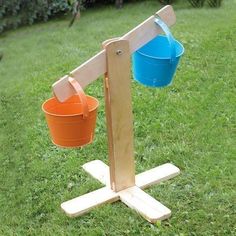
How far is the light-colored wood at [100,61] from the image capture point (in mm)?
2977

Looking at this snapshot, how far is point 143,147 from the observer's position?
4156 millimetres

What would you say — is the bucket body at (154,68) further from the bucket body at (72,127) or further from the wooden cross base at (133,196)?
the wooden cross base at (133,196)

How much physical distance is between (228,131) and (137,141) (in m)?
0.74

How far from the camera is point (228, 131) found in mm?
4328

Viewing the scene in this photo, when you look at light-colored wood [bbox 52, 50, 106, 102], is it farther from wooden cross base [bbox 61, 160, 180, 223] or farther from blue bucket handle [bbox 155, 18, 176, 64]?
wooden cross base [bbox 61, 160, 180, 223]

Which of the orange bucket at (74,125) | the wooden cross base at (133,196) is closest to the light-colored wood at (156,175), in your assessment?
the wooden cross base at (133,196)

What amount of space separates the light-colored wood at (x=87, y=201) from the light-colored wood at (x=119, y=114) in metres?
0.07

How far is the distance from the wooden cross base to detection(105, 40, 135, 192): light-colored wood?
0.07m

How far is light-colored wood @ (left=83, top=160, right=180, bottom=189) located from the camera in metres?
3.68

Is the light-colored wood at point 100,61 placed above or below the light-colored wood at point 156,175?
above

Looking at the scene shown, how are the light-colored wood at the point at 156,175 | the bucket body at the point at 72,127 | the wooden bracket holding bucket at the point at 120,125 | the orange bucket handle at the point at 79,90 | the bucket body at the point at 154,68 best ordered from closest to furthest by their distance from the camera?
the orange bucket handle at the point at 79,90 → the bucket body at the point at 72,127 → the wooden bracket holding bucket at the point at 120,125 → the bucket body at the point at 154,68 → the light-colored wood at the point at 156,175

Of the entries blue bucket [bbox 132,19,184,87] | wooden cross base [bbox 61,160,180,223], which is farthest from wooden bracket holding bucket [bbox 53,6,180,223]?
blue bucket [bbox 132,19,184,87]

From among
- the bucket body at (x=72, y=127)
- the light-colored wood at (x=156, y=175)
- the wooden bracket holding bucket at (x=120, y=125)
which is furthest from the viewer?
the light-colored wood at (x=156, y=175)

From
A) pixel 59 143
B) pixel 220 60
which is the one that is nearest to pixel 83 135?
pixel 59 143
